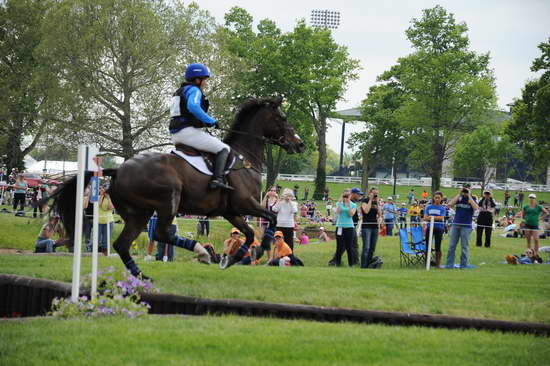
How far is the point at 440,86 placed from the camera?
56.6m

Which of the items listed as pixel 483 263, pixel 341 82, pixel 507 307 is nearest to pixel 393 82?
pixel 341 82

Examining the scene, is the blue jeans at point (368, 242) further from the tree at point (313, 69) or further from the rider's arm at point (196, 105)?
the tree at point (313, 69)

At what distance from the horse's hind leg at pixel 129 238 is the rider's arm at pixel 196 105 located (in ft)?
5.74

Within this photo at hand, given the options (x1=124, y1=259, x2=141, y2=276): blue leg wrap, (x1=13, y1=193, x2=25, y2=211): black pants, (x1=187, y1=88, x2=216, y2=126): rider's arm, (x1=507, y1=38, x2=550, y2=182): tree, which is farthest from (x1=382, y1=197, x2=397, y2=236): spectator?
(x1=507, y1=38, x2=550, y2=182): tree

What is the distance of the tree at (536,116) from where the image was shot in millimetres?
45594

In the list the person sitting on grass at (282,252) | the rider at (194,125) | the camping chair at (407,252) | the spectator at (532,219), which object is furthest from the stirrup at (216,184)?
the spectator at (532,219)

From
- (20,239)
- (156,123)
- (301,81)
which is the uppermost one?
(301,81)

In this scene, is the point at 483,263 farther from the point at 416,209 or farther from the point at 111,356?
the point at 111,356

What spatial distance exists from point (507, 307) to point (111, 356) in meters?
5.69

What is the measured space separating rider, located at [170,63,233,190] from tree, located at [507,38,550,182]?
130 ft

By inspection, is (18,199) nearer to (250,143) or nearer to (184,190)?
(250,143)

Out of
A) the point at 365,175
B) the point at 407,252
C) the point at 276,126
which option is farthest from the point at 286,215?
the point at 365,175

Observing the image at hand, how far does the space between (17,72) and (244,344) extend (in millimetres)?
44592

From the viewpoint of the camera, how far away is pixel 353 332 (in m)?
7.14
